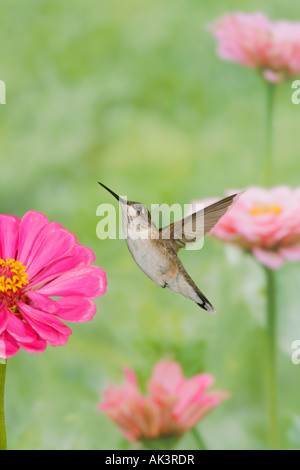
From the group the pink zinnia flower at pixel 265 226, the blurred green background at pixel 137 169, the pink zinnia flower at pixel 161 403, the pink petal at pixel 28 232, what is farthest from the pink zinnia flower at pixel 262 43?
the pink petal at pixel 28 232

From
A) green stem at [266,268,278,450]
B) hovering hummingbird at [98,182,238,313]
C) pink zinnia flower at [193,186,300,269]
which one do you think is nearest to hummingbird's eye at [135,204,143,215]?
hovering hummingbird at [98,182,238,313]

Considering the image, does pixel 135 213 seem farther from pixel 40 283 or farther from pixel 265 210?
pixel 265 210

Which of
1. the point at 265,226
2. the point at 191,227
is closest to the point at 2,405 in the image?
the point at 191,227

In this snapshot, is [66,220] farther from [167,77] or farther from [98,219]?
[167,77]

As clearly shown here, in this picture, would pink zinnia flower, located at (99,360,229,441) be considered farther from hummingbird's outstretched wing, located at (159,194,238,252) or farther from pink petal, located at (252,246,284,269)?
hummingbird's outstretched wing, located at (159,194,238,252)

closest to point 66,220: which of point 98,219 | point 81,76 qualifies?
point 98,219
